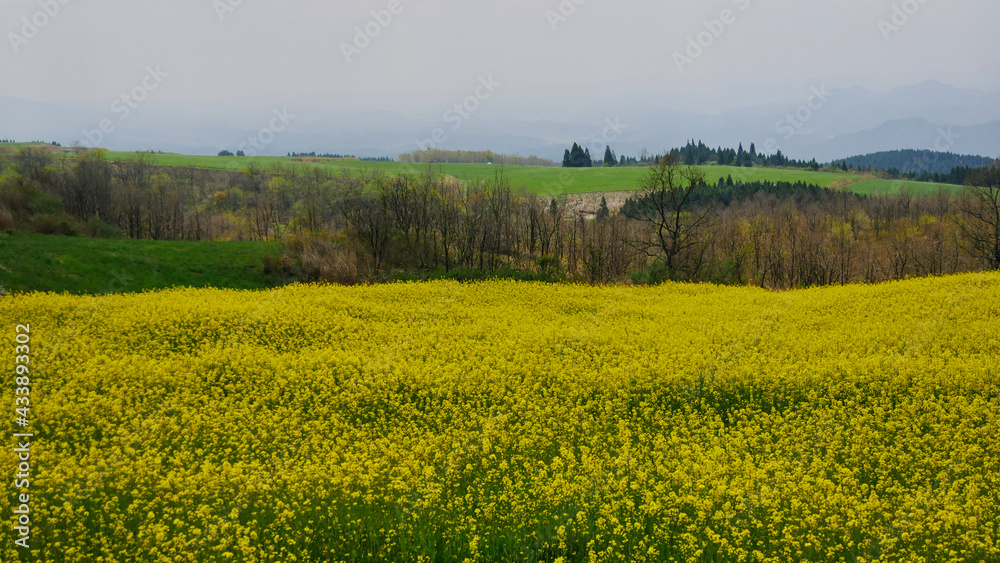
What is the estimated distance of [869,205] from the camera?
316ft

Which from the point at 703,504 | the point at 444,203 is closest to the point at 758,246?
the point at 444,203

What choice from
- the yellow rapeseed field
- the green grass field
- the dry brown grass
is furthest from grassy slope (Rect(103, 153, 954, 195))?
the yellow rapeseed field

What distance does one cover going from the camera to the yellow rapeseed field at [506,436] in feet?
23.8

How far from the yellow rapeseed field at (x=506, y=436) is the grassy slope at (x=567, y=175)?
94.7 meters

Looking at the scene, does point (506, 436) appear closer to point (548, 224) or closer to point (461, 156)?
point (548, 224)

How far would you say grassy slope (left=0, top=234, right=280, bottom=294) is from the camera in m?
25.8

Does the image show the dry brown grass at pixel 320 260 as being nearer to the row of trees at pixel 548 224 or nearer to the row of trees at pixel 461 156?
the row of trees at pixel 548 224

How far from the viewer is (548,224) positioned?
4956 cm

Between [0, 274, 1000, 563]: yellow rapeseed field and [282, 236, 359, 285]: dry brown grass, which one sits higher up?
[282, 236, 359, 285]: dry brown grass

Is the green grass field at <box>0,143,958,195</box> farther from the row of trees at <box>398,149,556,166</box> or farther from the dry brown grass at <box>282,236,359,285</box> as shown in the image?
the dry brown grass at <box>282,236,359,285</box>

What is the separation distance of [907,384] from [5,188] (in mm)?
52266

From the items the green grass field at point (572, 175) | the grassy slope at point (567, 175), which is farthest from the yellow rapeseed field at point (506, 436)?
the grassy slope at point (567, 175)

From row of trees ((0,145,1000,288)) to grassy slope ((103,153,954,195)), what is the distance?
59.9 ft

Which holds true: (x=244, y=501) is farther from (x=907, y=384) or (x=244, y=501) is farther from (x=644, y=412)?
(x=907, y=384)
